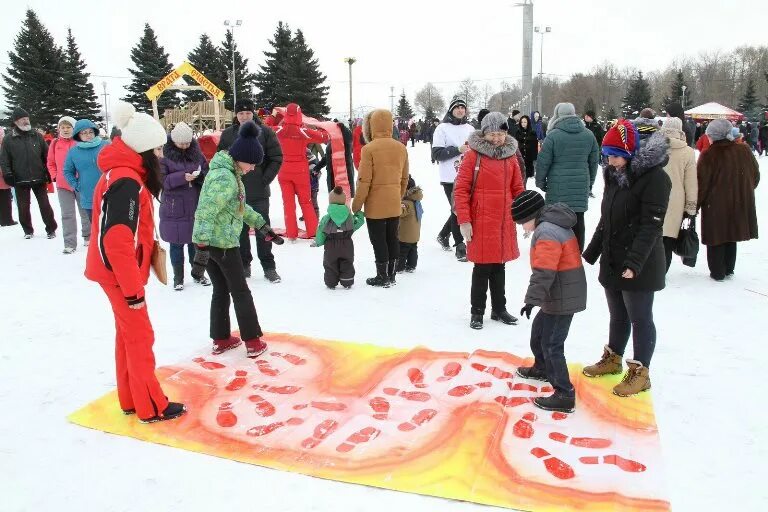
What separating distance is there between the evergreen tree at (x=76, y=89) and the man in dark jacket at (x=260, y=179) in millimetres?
37102


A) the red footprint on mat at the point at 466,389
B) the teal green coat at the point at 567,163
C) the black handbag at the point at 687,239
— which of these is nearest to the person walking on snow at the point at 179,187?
the red footprint on mat at the point at 466,389

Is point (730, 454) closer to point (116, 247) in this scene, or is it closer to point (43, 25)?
point (116, 247)

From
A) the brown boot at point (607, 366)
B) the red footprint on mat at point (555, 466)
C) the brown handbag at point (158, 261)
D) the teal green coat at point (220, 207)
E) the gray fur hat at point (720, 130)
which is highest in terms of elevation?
the gray fur hat at point (720, 130)

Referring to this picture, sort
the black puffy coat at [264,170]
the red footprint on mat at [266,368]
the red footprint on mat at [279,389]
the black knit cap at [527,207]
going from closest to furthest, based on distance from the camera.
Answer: the black knit cap at [527,207]
the red footprint on mat at [279,389]
the red footprint on mat at [266,368]
the black puffy coat at [264,170]

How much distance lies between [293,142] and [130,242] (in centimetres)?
557

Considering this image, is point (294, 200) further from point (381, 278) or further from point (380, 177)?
point (380, 177)

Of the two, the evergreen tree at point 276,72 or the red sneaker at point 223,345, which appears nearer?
the red sneaker at point 223,345

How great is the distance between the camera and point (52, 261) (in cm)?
847

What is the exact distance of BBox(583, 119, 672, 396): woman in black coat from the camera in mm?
3750

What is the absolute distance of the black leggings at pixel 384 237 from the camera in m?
6.61

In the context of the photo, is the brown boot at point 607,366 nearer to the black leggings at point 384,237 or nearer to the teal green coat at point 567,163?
the black leggings at point 384,237

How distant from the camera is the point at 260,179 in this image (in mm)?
7285

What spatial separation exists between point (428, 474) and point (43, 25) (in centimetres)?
4729

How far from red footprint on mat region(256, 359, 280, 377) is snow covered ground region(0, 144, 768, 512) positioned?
0.73 m
